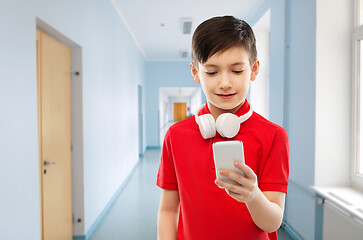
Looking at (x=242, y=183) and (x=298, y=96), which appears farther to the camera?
(x=298, y=96)

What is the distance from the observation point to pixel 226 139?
71cm

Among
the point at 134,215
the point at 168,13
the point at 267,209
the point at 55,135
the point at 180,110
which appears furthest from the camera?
the point at 180,110

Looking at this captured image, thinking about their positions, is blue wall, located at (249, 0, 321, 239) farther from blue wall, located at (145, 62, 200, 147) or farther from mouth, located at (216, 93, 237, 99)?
blue wall, located at (145, 62, 200, 147)

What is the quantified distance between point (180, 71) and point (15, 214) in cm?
781

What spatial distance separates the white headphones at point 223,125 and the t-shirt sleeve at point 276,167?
11 cm

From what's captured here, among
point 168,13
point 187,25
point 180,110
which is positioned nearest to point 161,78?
point 187,25

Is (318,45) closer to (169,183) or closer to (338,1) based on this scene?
(338,1)

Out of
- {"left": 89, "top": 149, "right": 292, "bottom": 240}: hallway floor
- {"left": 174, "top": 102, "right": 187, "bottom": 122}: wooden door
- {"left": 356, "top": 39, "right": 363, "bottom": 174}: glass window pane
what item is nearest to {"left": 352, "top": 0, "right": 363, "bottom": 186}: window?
{"left": 356, "top": 39, "right": 363, "bottom": 174}: glass window pane

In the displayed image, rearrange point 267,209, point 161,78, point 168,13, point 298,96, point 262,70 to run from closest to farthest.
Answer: point 267,209 < point 298,96 < point 262,70 < point 168,13 < point 161,78

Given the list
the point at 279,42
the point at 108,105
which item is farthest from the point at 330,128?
the point at 108,105

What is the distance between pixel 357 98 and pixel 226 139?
2024 mm

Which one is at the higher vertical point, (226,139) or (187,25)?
(187,25)

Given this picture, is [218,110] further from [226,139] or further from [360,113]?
[360,113]

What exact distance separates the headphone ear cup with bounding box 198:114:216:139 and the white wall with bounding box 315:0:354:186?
1.92 m
